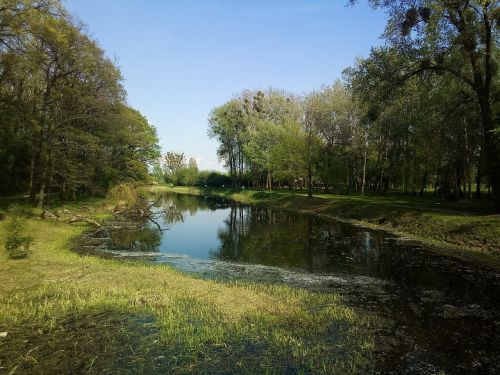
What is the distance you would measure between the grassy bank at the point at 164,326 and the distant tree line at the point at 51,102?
643 inches

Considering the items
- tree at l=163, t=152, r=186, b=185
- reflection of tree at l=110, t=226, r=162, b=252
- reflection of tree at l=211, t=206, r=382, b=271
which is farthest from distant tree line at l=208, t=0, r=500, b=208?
tree at l=163, t=152, r=186, b=185

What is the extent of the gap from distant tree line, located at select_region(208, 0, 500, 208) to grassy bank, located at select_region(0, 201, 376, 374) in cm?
1860

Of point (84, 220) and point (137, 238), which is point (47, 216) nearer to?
point (84, 220)

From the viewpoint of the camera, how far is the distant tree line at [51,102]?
81.5 ft

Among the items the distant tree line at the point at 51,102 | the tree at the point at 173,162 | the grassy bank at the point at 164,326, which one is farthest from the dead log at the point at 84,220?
the tree at the point at 173,162

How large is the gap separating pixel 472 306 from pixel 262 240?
1843cm

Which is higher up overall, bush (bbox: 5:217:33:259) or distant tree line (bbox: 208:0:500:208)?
distant tree line (bbox: 208:0:500:208)

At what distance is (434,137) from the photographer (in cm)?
4169

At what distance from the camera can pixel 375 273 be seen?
781 inches

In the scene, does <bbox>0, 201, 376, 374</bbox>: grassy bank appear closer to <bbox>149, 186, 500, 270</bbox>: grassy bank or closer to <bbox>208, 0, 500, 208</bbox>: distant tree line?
<bbox>149, 186, 500, 270</bbox>: grassy bank

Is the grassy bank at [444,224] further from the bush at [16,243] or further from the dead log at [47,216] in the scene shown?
the dead log at [47,216]

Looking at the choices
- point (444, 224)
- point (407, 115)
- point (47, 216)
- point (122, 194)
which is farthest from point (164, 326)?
point (407, 115)

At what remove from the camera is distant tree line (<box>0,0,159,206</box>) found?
24.8 m

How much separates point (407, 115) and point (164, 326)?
50338mm
